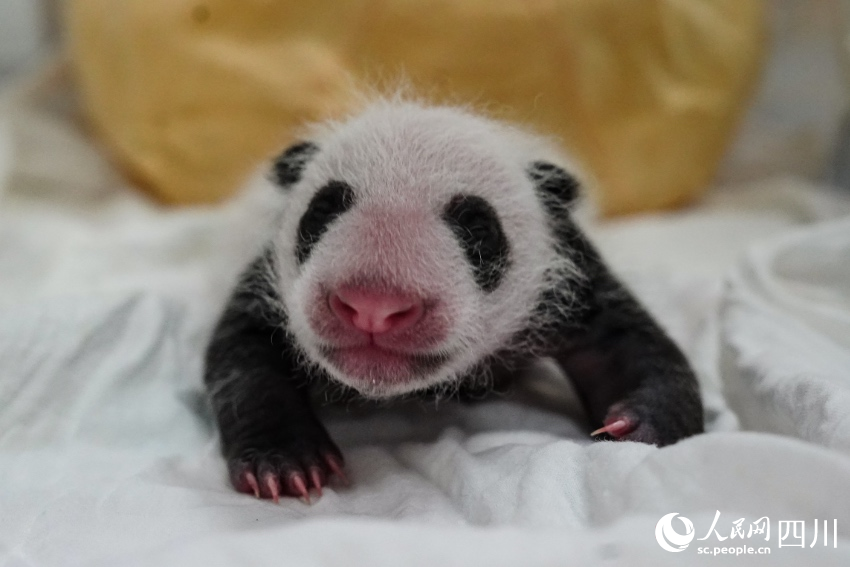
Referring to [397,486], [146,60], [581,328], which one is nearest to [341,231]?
[397,486]

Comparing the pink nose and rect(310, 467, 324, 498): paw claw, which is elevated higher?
the pink nose

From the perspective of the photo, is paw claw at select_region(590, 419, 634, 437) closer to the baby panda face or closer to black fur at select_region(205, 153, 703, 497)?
black fur at select_region(205, 153, 703, 497)

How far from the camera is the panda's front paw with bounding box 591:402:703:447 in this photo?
131 cm

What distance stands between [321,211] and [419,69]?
1272mm

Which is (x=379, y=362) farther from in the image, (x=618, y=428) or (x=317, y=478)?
(x=618, y=428)

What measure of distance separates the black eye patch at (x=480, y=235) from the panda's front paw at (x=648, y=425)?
307 millimetres

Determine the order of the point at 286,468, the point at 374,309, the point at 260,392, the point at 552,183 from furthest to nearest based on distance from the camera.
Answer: the point at 552,183
the point at 260,392
the point at 286,468
the point at 374,309

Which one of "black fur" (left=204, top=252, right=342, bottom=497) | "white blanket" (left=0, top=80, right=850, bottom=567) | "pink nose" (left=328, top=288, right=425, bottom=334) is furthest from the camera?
"black fur" (left=204, top=252, right=342, bottom=497)

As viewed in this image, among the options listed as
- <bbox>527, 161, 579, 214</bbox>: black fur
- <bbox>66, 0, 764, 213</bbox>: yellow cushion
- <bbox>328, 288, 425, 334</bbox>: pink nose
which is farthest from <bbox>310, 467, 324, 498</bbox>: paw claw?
<bbox>66, 0, 764, 213</bbox>: yellow cushion

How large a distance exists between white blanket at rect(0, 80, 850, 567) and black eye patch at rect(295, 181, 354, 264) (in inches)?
15.0

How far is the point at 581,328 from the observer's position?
1.55m

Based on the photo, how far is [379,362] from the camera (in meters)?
1.22

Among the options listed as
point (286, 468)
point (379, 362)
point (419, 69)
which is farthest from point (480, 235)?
point (419, 69)

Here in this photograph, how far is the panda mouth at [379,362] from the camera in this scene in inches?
47.8
